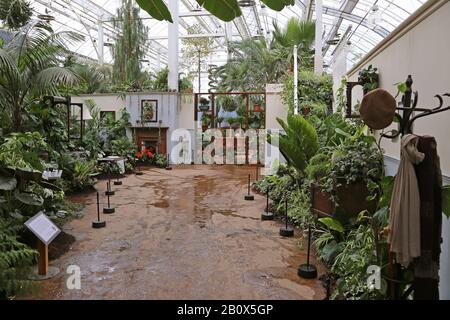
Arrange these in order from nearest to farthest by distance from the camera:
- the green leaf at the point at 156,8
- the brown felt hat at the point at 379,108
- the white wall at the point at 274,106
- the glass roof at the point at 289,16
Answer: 1. the green leaf at the point at 156,8
2. the brown felt hat at the point at 379,108
3. the white wall at the point at 274,106
4. the glass roof at the point at 289,16

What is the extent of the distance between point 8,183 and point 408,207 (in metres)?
3.69

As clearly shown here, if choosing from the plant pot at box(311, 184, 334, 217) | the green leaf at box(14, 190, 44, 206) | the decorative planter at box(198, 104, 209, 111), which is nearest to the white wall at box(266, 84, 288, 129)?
the decorative planter at box(198, 104, 209, 111)

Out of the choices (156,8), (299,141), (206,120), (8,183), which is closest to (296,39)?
(206,120)

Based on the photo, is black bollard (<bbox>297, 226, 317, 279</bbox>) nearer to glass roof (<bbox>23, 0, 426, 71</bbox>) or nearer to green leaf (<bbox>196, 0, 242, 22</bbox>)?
green leaf (<bbox>196, 0, 242, 22</bbox>)

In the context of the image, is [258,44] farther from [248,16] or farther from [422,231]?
[422,231]

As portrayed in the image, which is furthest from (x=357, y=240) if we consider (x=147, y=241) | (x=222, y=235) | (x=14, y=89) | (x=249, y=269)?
(x=14, y=89)

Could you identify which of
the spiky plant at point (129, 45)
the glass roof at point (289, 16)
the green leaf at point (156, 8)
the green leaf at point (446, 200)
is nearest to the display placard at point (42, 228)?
the green leaf at point (156, 8)

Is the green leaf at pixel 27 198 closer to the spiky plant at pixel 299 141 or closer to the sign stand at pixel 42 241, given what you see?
the sign stand at pixel 42 241

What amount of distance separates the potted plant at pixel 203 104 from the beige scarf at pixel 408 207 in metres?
9.87

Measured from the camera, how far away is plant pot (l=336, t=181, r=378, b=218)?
12.5 feet

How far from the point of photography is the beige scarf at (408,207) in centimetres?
200

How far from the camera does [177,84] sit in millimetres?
11766

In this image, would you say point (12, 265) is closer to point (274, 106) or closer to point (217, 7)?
point (217, 7)

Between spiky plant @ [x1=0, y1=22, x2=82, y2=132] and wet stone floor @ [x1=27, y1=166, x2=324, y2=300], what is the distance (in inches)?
73.4
